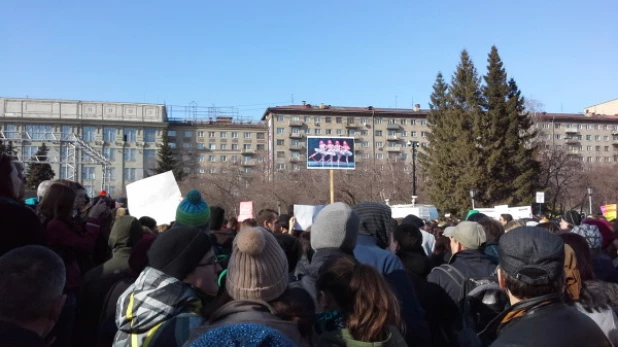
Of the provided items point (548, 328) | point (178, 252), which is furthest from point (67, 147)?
point (548, 328)

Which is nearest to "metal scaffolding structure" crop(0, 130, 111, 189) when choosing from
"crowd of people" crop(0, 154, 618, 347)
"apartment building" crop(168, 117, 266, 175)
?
"crowd of people" crop(0, 154, 618, 347)

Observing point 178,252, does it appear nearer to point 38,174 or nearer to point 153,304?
point 153,304

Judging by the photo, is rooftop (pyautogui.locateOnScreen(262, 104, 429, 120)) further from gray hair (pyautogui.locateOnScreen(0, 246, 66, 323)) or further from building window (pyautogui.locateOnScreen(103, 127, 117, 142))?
gray hair (pyautogui.locateOnScreen(0, 246, 66, 323))

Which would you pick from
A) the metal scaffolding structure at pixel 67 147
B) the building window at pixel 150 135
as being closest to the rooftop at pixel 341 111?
the building window at pixel 150 135

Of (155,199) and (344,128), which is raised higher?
(344,128)

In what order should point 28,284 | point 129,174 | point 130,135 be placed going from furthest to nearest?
point 129,174
point 130,135
point 28,284

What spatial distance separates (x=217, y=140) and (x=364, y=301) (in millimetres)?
115897

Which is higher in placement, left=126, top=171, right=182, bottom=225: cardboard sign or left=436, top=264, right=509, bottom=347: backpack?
left=126, top=171, right=182, bottom=225: cardboard sign

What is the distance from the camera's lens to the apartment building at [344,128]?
11075cm

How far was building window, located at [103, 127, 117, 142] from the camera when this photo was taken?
336ft

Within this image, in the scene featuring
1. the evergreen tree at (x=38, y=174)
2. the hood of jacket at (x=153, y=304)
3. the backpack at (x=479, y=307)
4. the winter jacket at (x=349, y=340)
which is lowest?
the backpack at (x=479, y=307)

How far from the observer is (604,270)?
15.6ft

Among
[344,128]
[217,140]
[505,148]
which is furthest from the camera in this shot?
[217,140]

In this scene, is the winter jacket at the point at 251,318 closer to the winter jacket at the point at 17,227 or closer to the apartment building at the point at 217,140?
the winter jacket at the point at 17,227
